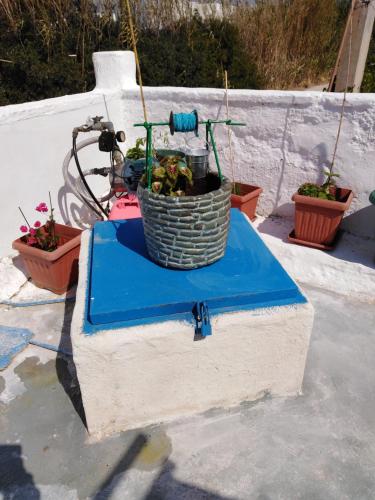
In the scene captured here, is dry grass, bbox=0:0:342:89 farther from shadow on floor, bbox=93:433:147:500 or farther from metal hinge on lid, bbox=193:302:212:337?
shadow on floor, bbox=93:433:147:500

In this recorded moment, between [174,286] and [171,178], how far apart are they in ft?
1.60

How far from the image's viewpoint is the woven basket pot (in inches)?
60.1

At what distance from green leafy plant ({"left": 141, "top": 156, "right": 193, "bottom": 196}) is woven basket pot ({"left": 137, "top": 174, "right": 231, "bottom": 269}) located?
0.08m

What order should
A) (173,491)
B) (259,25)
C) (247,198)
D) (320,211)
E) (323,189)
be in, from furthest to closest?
(259,25)
(247,198)
(323,189)
(320,211)
(173,491)

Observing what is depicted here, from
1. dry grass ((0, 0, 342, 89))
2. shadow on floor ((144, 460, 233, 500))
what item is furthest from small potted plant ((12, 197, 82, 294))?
dry grass ((0, 0, 342, 89))

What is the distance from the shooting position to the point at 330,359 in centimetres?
211

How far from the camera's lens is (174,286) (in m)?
1.64

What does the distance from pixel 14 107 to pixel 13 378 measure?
6.62 feet

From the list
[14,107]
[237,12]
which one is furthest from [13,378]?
[237,12]

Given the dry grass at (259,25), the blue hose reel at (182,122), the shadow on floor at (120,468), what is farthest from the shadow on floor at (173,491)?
the dry grass at (259,25)

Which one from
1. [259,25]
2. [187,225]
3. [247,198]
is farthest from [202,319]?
[259,25]

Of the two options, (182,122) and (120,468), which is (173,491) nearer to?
(120,468)

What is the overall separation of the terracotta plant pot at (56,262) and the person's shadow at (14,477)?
122cm

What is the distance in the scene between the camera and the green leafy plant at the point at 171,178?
1.64m
